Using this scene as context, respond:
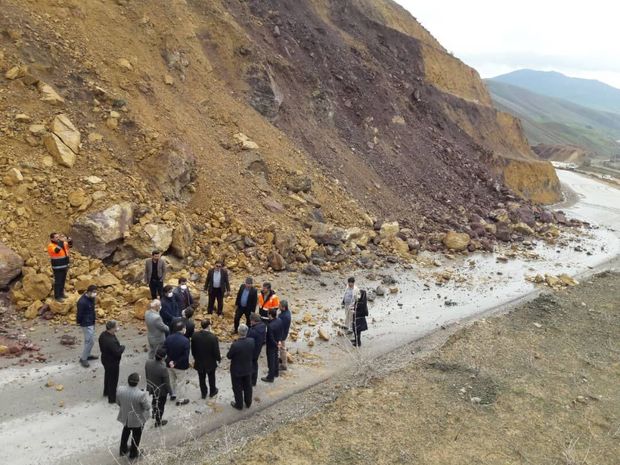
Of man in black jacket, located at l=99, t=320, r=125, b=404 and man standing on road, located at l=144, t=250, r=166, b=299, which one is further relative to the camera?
man standing on road, located at l=144, t=250, r=166, b=299

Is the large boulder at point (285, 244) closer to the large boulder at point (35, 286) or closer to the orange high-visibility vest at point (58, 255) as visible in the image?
the orange high-visibility vest at point (58, 255)

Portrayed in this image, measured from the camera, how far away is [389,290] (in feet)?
49.5

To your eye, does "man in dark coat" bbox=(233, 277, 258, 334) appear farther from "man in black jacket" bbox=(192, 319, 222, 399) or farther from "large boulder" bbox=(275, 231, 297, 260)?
"large boulder" bbox=(275, 231, 297, 260)

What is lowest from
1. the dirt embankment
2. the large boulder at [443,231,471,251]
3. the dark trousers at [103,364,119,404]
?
the dirt embankment

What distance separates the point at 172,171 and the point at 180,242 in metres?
2.73

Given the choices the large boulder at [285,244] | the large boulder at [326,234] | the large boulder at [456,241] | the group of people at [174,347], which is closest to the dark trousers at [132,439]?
the group of people at [174,347]

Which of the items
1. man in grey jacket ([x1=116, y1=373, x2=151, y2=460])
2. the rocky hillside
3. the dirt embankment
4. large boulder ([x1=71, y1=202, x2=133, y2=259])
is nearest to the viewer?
man in grey jacket ([x1=116, y1=373, x2=151, y2=460])

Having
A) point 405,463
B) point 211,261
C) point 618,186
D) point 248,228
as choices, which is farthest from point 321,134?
point 618,186

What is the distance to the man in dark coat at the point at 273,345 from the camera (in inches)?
352

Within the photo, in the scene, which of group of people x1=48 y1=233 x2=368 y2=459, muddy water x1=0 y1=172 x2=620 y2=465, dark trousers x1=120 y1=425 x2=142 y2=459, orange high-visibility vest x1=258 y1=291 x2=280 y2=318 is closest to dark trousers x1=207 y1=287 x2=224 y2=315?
group of people x1=48 y1=233 x2=368 y2=459

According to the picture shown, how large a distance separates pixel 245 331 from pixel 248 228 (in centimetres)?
763

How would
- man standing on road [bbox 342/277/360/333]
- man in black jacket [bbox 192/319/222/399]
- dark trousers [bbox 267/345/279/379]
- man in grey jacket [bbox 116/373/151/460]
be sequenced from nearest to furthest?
man in grey jacket [bbox 116/373/151/460] → man in black jacket [bbox 192/319/222/399] → dark trousers [bbox 267/345/279/379] → man standing on road [bbox 342/277/360/333]

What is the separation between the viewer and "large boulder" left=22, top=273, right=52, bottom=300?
1067cm

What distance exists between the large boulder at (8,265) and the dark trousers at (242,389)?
618 centimetres
